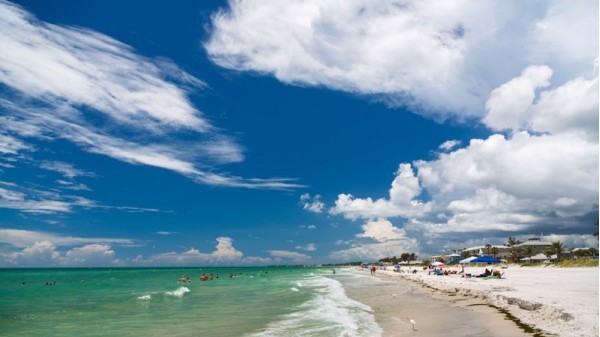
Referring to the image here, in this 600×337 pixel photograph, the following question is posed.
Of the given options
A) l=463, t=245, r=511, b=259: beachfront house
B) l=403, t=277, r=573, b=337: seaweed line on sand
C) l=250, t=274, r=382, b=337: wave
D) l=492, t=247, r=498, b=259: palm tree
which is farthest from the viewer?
l=463, t=245, r=511, b=259: beachfront house

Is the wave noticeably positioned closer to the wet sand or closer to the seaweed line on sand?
the wet sand

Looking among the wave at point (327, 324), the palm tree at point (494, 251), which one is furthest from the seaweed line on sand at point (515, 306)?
the palm tree at point (494, 251)

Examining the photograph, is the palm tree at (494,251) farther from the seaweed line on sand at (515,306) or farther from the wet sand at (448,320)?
the wet sand at (448,320)

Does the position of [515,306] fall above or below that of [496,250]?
below

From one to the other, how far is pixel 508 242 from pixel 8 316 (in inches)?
Result: 5589

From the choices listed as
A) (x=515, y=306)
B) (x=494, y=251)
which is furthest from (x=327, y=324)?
(x=494, y=251)

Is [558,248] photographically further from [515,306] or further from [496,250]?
[515,306]

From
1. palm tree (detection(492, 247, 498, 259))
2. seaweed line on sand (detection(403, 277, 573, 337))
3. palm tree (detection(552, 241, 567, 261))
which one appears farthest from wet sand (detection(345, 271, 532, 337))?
palm tree (detection(492, 247, 498, 259))

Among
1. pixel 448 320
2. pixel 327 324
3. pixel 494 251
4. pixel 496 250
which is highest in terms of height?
pixel 496 250

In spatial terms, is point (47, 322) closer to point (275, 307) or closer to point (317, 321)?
point (275, 307)

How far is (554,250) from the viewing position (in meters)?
95.0

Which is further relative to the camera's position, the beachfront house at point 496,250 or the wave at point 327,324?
the beachfront house at point 496,250

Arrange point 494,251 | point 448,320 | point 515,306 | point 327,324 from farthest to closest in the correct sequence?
point 494,251 < point 327,324 < point 515,306 < point 448,320

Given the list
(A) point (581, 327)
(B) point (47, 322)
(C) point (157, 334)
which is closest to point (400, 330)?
(A) point (581, 327)
